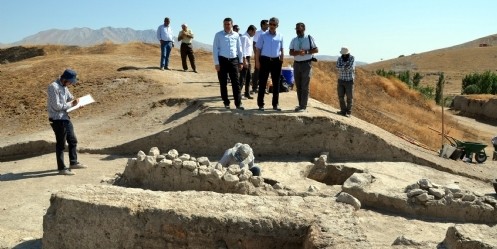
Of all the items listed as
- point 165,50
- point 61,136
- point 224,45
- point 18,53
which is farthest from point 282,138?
point 18,53

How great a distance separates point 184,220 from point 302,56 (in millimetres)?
5421

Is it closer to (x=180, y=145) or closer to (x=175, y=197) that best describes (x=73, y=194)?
(x=175, y=197)

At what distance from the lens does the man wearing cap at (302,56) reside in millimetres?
9709

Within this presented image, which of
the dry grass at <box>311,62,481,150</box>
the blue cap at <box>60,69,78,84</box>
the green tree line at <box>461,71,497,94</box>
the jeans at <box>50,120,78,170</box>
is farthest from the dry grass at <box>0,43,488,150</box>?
the green tree line at <box>461,71,497,94</box>

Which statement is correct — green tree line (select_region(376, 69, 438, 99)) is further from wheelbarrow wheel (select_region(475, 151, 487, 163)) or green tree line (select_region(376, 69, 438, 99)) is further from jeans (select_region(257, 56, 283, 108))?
jeans (select_region(257, 56, 283, 108))

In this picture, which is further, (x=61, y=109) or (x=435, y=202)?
(x=61, y=109)

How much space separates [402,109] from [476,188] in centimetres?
1600

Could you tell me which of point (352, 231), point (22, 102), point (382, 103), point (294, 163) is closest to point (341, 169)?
point (294, 163)

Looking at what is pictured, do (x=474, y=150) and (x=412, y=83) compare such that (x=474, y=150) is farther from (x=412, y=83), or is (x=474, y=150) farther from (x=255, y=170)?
(x=412, y=83)

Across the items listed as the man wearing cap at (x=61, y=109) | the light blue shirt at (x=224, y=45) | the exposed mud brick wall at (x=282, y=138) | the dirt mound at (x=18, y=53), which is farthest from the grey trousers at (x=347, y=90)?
the dirt mound at (x=18, y=53)

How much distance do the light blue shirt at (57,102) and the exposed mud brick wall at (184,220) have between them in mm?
2831

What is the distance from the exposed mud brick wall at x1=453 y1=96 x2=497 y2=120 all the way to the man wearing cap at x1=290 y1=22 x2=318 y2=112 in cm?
2266

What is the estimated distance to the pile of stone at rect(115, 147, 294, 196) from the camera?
22.0ft

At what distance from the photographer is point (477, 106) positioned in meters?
30.7
